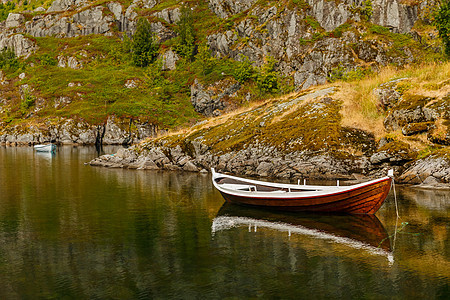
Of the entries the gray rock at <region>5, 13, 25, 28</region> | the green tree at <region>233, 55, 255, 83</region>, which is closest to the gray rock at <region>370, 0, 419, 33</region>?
the green tree at <region>233, 55, 255, 83</region>

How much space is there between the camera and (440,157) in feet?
99.8

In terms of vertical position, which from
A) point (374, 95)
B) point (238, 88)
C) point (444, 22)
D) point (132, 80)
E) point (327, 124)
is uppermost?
point (132, 80)

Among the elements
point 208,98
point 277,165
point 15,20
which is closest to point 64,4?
point 15,20

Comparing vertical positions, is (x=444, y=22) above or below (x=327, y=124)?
above

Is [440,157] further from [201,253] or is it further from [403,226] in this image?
[201,253]

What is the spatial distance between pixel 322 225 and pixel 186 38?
354 ft

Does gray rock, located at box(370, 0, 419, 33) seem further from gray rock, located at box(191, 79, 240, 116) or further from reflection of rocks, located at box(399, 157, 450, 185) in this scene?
reflection of rocks, located at box(399, 157, 450, 185)

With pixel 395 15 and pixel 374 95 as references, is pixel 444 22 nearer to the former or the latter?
pixel 374 95

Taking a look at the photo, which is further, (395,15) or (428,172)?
(395,15)

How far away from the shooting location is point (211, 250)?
55.8 feet

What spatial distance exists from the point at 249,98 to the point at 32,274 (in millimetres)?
80962

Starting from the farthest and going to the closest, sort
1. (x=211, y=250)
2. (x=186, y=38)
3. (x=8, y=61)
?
(x=8, y=61) < (x=186, y=38) < (x=211, y=250)

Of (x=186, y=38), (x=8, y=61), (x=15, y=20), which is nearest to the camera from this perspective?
(x=186, y=38)

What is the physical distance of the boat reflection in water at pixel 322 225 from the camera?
1786cm
